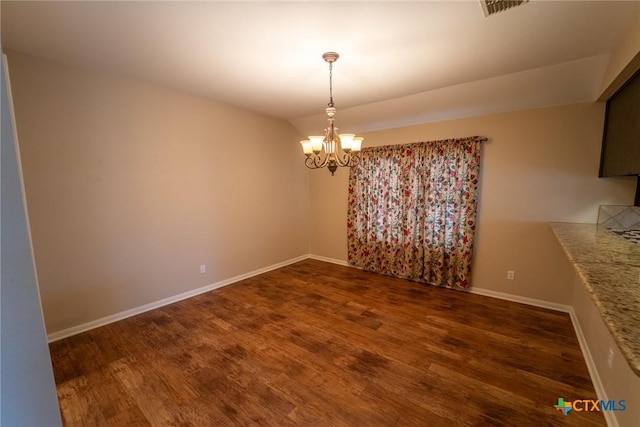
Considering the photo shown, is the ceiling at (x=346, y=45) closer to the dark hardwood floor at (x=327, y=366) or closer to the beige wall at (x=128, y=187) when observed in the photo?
the beige wall at (x=128, y=187)

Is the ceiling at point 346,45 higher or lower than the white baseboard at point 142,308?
higher

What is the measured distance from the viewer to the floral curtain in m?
3.55

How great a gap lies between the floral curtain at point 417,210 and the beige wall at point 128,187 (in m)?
1.81

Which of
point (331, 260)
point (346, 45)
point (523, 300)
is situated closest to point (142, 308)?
point (331, 260)

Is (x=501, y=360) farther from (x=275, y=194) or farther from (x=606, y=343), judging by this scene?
(x=275, y=194)

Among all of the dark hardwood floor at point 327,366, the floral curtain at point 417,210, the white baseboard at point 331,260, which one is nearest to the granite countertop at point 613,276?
the dark hardwood floor at point 327,366

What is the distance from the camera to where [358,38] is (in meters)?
2.08

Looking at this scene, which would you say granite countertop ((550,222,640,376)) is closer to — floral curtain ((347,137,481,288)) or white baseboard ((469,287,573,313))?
white baseboard ((469,287,573,313))

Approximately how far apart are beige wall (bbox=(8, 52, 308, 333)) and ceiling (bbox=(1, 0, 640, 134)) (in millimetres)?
310

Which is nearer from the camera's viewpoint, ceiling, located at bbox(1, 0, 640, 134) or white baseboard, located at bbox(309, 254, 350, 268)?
ceiling, located at bbox(1, 0, 640, 134)

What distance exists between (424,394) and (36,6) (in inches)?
149

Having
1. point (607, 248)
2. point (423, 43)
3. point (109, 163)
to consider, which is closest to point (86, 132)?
point (109, 163)

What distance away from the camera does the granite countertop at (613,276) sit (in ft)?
2.87

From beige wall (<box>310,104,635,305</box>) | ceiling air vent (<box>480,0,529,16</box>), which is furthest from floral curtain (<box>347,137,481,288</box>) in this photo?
ceiling air vent (<box>480,0,529,16</box>)
